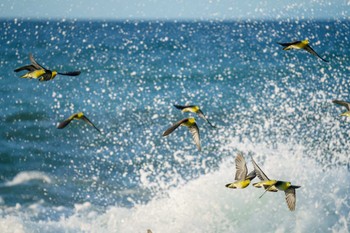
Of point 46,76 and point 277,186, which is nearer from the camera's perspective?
point 277,186

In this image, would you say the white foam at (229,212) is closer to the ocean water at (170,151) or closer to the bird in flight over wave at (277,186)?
the ocean water at (170,151)

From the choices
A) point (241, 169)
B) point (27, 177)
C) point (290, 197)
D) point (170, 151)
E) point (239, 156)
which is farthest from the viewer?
point (170, 151)

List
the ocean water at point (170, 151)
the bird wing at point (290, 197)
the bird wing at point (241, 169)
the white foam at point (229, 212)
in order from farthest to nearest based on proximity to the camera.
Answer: the ocean water at point (170, 151), the white foam at point (229, 212), the bird wing at point (241, 169), the bird wing at point (290, 197)

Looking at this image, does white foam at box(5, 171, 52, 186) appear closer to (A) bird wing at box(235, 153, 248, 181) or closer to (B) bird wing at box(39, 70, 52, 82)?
(B) bird wing at box(39, 70, 52, 82)

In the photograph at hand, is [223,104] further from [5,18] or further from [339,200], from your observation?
[5,18]

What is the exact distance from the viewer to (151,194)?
1756 cm

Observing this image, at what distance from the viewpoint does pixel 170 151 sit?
20.9 meters

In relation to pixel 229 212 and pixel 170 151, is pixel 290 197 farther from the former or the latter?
pixel 170 151

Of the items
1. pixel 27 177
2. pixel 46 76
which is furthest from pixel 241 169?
pixel 27 177

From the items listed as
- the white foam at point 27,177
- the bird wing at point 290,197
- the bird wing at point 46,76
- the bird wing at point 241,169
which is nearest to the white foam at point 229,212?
the white foam at point 27,177

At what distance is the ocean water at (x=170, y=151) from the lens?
15.6 meters

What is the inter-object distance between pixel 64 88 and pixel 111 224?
16473 mm

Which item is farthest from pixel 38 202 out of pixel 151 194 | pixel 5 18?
pixel 5 18

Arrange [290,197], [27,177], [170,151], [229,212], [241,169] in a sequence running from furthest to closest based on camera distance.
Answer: [170,151], [27,177], [229,212], [241,169], [290,197]
